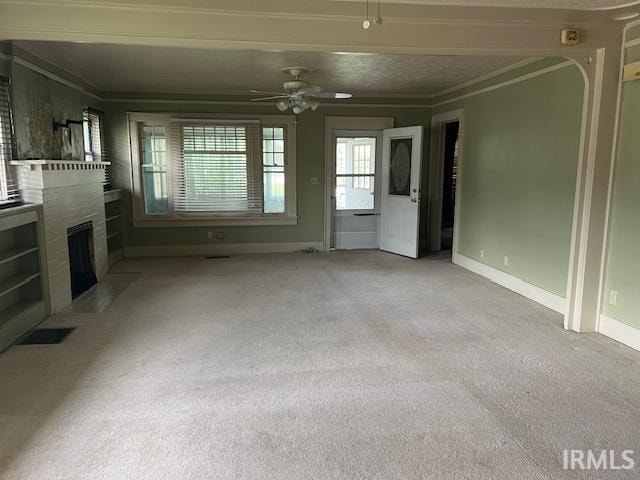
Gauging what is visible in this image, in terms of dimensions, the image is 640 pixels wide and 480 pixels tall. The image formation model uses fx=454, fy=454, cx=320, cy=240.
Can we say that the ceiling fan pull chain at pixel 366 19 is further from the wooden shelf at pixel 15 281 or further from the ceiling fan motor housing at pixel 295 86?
the wooden shelf at pixel 15 281

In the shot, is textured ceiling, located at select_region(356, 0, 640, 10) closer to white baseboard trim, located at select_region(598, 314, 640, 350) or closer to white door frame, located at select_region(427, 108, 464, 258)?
white baseboard trim, located at select_region(598, 314, 640, 350)

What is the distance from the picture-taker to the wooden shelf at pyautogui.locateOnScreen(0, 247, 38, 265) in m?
3.46

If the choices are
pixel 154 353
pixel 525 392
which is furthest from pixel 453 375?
pixel 154 353

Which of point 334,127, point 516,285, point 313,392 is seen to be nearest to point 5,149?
point 313,392

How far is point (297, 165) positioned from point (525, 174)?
3.37 m

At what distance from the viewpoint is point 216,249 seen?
22.9ft

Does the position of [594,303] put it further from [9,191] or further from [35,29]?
[9,191]

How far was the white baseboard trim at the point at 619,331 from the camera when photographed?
339cm

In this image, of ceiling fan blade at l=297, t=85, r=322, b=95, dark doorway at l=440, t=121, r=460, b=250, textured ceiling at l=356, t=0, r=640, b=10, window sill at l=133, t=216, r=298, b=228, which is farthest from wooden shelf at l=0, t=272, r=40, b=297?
dark doorway at l=440, t=121, r=460, b=250

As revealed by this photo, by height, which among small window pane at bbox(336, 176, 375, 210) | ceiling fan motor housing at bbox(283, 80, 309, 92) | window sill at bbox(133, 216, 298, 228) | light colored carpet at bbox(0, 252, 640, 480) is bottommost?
light colored carpet at bbox(0, 252, 640, 480)

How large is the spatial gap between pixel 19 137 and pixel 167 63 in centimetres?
160

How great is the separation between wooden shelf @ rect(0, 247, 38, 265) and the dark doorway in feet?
18.5

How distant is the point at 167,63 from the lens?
471 cm

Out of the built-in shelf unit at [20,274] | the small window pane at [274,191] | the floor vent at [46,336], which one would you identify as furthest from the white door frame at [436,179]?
the built-in shelf unit at [20,274]
